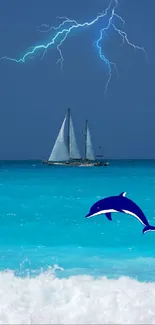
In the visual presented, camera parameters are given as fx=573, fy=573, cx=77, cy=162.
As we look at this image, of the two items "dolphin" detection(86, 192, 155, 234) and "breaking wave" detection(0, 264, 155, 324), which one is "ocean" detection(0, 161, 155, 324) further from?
"dolphin" detection(86, 192, 155, 234)

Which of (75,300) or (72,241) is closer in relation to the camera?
(75,300)

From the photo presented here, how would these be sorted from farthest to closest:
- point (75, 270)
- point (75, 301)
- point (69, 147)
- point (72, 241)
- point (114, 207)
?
point (69, 147) → point (72, 241) → point (75, 270) → point (75, 301) → point (114, 207)

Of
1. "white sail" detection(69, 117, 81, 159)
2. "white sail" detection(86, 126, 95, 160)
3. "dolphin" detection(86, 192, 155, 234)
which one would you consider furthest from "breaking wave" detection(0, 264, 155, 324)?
"white sail" detection(86, 126, 95, 160)

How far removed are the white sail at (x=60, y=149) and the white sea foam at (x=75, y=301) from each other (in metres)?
37.3

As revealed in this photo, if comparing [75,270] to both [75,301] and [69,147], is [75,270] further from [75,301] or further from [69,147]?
[69,147]

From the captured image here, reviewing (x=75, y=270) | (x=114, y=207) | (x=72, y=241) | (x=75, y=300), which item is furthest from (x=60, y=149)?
(x=114, y=207)

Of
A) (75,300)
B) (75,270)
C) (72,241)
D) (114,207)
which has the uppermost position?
(114,207)

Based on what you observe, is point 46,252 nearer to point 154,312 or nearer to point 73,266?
point 73,266

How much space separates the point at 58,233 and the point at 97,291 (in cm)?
814

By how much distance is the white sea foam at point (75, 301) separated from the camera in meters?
6.55

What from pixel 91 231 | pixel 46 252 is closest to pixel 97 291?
pixel 46 252

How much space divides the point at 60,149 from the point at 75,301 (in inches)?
1582

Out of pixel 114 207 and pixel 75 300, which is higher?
pixel 114 207

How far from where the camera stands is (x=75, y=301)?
7199 millimetres
